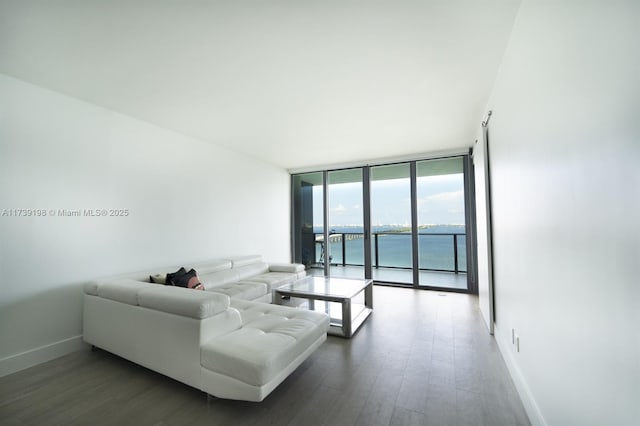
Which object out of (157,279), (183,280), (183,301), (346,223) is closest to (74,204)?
(157,279)

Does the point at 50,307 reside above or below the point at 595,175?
below

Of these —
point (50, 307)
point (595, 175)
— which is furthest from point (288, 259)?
point (595, 175)

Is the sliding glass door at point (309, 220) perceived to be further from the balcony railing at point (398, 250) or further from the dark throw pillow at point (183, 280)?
the dark throw pillow at point (183, 280)

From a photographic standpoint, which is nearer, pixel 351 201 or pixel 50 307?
pixel 50 307

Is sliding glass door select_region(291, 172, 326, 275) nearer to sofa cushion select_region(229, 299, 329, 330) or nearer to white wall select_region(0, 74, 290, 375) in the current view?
white wall select_region(0, 74, 290, 375)

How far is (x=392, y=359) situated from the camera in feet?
7.68

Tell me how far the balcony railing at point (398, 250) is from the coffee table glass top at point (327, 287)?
6.20ft

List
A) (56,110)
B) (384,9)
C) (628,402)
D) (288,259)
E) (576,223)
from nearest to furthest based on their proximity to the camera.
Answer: (628,402)
(576,223)
(384,9)
(56,110)
(288,259)

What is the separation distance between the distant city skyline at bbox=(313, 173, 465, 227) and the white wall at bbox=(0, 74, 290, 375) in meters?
2.87

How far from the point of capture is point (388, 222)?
542cm

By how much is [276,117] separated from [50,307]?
3.02 meters

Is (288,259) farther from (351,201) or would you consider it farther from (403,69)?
(403,69)

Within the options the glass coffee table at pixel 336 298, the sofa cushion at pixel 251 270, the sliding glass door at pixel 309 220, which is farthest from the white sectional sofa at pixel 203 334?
the sliding glass door at pixel 309 220

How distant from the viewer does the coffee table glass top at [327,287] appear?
3.09 m
